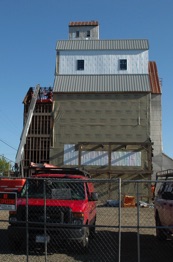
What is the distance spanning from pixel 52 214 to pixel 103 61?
34.4 m

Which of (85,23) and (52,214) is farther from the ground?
(85,23)

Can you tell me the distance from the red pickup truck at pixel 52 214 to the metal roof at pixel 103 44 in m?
33.7

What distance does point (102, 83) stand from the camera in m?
41.3

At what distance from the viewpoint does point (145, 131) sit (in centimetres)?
3991

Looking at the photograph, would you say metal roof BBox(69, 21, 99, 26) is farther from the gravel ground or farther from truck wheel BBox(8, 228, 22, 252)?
truck wheel BBox(8, 228, 22, 252)

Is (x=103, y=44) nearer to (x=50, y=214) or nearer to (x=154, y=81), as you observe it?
(x=154, y=81)

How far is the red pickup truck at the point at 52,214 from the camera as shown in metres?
9.33

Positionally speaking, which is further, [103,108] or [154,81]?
[154,81]

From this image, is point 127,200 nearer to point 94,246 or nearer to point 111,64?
point 111,64

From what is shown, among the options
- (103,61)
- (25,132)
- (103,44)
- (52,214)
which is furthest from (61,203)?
(103,44)

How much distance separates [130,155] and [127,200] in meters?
6.14

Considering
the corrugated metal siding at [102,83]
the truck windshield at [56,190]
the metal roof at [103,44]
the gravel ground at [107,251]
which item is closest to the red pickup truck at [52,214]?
the truck windshield at [56,190]

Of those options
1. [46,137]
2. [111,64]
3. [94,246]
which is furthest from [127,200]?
[94,246]

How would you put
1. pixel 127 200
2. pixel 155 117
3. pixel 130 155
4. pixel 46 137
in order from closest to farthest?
pixel 127 200 → pixel 130 155 → pixel 46 137 → pixel 155 117
